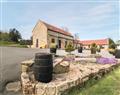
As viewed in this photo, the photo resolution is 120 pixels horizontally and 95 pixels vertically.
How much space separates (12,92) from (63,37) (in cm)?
3314

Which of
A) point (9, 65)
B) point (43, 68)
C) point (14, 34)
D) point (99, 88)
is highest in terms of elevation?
point (14, 34)

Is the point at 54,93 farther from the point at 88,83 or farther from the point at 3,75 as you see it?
the point at 3,75

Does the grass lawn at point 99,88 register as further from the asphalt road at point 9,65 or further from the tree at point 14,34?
the tree at point 14,34

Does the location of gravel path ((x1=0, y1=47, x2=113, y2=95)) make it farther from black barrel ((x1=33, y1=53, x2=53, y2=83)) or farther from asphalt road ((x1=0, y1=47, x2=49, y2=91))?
black barrel ((x1=33, y1=53, x2=53, y2=83))

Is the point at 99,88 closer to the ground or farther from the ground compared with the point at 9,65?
closer to the ground

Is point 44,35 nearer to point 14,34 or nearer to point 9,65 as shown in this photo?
point 14,34

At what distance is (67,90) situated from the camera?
5461 mm

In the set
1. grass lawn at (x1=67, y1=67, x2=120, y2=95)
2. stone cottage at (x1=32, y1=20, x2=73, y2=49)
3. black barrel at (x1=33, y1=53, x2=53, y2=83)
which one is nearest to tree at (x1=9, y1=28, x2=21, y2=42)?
stone cottage at (x1=32, y1=20, x2=73, y2=49)

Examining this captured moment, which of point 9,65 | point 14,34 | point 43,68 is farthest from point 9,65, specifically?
point 14,34

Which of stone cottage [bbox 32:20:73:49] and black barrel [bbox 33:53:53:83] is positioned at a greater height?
stone cottage [bbox 32:20:73:49]

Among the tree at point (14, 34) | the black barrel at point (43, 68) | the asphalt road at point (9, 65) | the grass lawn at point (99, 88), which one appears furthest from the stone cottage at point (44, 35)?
the black barrel at point (43, 68)

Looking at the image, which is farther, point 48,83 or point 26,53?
point 26,53

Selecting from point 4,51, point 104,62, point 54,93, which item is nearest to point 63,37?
Answer: point 104,62

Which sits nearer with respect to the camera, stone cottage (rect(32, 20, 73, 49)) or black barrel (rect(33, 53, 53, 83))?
black barrel (rect(33, 53, 53, 83))
